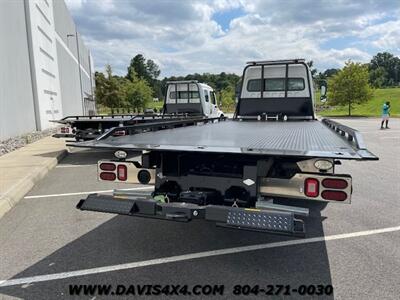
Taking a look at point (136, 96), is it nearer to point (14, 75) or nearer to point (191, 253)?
point (14, 75)

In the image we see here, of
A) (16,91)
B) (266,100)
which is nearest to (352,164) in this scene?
(266,100)

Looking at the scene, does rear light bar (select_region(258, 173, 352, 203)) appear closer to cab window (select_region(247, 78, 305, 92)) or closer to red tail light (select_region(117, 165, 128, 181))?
red tail light (select_region(117, 165, 128, 181))

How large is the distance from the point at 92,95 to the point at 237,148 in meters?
56.6

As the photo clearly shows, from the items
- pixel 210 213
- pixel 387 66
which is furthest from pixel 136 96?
pixel 387 66

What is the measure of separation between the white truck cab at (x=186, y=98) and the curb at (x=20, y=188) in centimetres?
781

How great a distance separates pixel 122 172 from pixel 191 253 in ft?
4.12

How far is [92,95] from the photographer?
56.5 m

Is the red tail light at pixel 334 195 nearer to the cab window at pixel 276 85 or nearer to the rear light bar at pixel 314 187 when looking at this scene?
the rear light bar at pixel 314 187

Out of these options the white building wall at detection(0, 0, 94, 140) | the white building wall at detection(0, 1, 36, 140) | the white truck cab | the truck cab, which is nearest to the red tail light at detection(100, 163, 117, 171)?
the truck cab

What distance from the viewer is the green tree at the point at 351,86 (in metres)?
44.3

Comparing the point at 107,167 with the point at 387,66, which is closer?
the point at 107,167

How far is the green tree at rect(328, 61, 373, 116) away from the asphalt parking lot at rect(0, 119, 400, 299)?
4274cm

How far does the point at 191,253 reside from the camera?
12.9ft

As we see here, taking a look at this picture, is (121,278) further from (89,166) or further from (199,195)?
(89,166)
